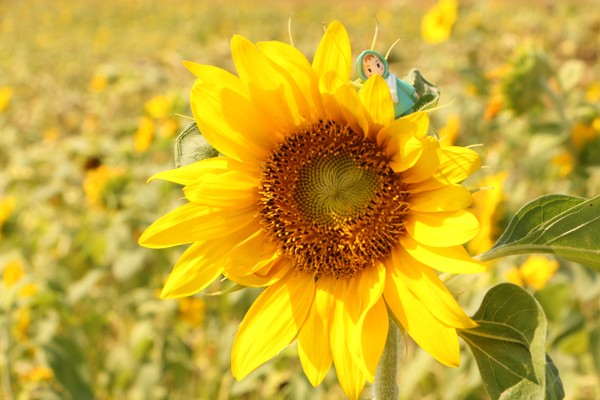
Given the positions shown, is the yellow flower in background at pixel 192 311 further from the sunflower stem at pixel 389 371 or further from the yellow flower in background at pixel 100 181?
the sunflower stem at pixel 389 371

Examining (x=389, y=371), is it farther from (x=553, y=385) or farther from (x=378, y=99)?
(x=378, y=99)

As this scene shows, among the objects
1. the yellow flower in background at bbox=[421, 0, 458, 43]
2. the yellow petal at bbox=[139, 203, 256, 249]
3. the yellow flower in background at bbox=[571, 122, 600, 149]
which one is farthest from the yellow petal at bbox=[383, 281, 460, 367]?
the yellow flower in background at bbox=[421, 0, 458, 43]

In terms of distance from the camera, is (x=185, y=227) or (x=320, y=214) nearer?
(x=185, y=227)

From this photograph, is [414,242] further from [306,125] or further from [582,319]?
[582,319]

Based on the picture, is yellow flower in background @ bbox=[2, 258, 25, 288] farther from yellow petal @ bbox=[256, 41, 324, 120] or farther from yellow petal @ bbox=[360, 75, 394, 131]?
yellow petal @ bbox=[360, 75, 394, 131]

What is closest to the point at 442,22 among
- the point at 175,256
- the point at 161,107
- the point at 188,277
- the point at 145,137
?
the point at 161,107

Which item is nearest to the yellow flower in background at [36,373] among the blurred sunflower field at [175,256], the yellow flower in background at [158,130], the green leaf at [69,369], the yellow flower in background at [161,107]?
the blurred sunflower field at [175,256]

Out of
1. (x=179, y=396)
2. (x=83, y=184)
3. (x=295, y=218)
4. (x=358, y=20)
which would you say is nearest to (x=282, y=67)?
(x=295, y=218)
